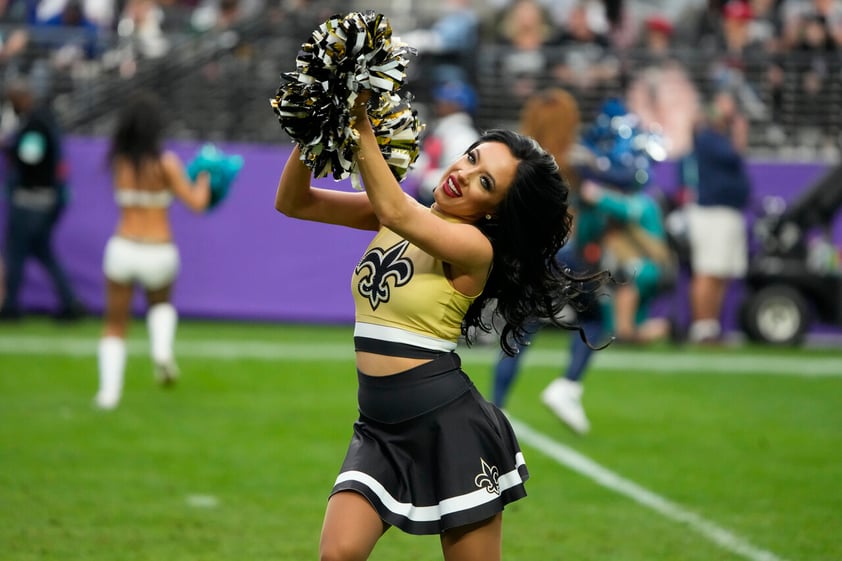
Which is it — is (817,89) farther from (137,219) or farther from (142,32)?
(137,219)

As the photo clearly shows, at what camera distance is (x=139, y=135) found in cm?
888

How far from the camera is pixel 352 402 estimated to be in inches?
376

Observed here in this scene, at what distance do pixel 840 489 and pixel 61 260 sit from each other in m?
9.18

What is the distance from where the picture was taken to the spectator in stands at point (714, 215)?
13.3 m

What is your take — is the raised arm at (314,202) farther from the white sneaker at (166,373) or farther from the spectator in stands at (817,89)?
the spectator in stands at (817,89)

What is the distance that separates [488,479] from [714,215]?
10.0 m

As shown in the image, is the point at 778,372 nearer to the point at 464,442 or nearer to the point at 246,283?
the point at 246,283

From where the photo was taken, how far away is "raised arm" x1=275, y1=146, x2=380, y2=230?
4.00m

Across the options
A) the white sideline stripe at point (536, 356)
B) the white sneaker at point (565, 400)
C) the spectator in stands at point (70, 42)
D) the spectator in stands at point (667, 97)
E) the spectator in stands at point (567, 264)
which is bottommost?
the white sideline stripe at point (536, 356)

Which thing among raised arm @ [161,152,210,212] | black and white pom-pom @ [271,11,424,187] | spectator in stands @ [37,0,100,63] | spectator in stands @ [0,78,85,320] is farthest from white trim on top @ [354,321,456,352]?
spectator in stands @ [37,0,100,63]


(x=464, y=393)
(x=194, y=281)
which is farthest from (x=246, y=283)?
(x=464, y=393)

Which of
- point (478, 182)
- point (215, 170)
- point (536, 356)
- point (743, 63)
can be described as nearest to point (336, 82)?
point (478, 182)

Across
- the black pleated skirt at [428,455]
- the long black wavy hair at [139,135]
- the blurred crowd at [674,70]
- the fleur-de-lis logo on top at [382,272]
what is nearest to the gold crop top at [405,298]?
the fleur-de-lis logo on top at [382,272]

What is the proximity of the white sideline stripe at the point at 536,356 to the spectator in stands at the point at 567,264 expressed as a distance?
132 inches
